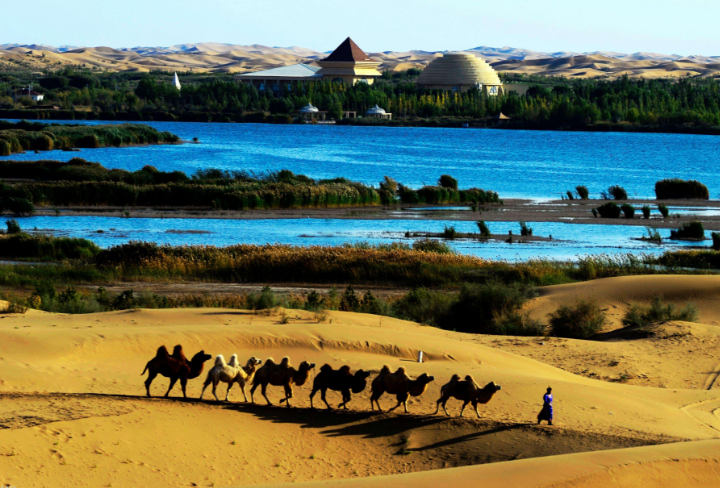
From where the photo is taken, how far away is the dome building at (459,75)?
17975 cm

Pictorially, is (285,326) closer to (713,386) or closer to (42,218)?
(713,386)

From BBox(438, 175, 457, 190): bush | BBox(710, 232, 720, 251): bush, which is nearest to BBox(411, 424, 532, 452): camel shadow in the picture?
BBox(710, 232, 720, 251): bush

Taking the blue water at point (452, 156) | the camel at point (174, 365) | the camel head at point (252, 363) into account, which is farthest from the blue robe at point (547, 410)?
the blue water at point (452, 156)

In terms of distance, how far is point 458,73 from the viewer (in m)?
180

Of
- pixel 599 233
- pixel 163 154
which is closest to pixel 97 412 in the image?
pixel 599 233

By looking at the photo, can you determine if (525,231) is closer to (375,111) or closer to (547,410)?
(547,410)

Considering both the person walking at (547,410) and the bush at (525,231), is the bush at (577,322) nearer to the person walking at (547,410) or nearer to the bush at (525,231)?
the person walking at (547,410)

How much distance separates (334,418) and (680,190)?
172 feet

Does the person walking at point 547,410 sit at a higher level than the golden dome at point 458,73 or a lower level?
lower

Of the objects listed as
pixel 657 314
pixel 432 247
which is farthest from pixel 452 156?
pixel 657 314

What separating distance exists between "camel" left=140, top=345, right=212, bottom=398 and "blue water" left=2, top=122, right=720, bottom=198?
48924 millimetres

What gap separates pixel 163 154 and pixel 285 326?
68.9 meters

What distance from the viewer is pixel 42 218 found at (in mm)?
43250

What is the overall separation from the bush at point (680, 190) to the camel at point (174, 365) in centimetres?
5185
